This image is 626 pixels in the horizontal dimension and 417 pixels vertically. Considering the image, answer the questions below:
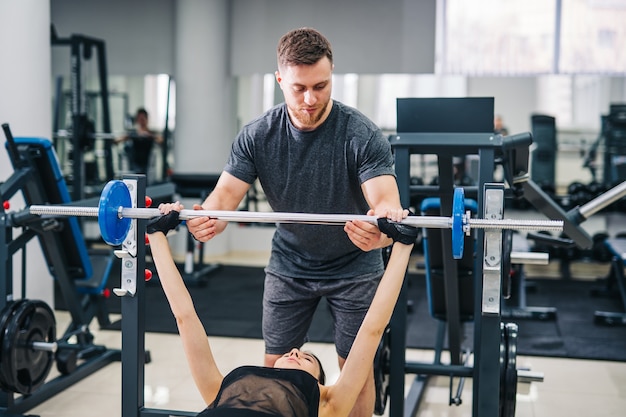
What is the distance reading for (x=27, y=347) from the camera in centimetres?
315

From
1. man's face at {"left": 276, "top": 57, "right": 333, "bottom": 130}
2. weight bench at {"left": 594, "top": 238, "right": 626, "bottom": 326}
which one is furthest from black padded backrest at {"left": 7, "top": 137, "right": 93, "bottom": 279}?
weight bench at {"left": 594, "top": 238, "right": 626, "bottom": 326}

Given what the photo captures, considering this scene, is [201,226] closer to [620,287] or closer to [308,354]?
[308,354]

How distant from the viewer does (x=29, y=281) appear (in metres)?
4.66

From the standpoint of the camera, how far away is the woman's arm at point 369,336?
1992 mm

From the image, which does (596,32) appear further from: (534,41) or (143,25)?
(143,25)

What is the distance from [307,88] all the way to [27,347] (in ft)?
6.12

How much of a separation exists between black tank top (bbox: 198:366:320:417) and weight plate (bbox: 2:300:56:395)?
5.08 feet

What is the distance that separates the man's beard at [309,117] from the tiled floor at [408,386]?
1.74m

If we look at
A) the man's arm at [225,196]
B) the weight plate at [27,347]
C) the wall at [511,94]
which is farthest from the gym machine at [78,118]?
the man's arm at [225,196]

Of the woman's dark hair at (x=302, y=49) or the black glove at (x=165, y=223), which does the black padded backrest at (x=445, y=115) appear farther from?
the black glove at (x=165, y=223)

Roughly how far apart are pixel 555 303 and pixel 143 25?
4.73 meters

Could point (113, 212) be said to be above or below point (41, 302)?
above

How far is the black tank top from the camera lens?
68.5 inches

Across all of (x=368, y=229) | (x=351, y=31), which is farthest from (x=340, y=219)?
(x=351, y=31)
